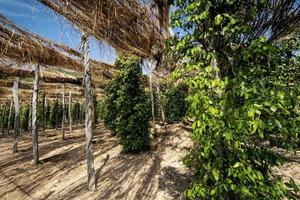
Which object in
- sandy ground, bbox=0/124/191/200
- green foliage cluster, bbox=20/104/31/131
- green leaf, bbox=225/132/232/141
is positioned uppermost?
green leaf, bbox=225/132/232/141

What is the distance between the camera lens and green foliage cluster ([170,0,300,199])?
7.73 ft

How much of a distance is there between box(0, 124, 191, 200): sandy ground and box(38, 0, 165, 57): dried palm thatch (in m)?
4.18

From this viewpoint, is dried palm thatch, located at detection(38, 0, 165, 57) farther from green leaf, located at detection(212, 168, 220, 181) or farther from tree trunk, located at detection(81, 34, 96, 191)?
tree trunk, located at detection(81, 34, 96, 191)

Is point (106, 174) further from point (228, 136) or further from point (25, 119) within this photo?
point (25, 119)

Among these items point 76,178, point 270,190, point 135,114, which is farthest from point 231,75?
point 135,114

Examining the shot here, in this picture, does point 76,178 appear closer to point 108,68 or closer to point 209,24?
point 108,68

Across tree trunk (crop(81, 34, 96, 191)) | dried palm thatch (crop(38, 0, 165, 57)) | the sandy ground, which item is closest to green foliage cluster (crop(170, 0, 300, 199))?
dried palm thatch (crop(38, 0, 165, 57))

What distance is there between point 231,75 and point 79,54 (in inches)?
211

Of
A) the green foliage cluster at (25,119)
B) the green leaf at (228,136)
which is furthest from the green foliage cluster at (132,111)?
the green foliage cluster at (25,119)

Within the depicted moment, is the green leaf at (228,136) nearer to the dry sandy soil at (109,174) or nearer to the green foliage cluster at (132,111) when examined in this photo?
the dry sandy soil at (109,174)

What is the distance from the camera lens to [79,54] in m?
7.45

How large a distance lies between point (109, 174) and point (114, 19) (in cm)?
718

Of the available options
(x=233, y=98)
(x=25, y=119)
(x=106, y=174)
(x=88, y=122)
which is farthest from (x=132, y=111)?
(x=25, y=119)

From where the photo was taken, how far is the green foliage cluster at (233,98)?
2355 mm
